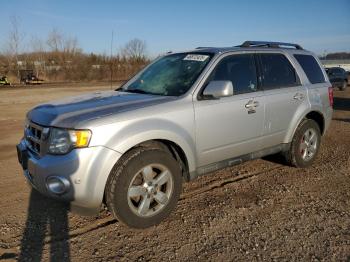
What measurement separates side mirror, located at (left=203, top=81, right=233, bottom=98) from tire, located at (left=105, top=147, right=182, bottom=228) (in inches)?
33.0

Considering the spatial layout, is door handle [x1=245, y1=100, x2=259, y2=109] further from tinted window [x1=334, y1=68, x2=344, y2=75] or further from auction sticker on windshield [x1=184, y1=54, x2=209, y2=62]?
tinted window [x1=334, y1=68, x2=344, y2=75]

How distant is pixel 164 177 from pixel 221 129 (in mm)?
947

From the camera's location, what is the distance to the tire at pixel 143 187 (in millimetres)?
3662

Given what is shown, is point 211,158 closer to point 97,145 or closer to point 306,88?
point 97,145

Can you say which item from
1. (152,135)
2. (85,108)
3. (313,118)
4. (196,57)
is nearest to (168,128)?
(152,135)

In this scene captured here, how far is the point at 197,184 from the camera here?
5.28 metres

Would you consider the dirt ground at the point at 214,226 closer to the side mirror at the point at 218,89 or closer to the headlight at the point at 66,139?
the headlight at the point at 66,139

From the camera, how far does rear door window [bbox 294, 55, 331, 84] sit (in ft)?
19.1

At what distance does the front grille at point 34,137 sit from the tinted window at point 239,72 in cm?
201

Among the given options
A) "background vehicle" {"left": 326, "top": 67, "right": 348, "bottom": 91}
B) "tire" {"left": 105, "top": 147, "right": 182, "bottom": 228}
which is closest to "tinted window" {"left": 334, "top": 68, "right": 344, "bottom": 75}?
"background vehicle" {"left": 326, "top": 67, "right": 348, "bottom": 91}

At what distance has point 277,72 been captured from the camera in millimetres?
5348

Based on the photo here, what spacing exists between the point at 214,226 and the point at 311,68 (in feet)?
10.8

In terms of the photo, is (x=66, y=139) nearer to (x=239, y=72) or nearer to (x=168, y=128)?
(x=168, y=128)

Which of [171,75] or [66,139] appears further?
[171,75]
